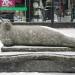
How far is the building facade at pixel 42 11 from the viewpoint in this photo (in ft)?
68.0

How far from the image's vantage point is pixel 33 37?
7902 millimetres

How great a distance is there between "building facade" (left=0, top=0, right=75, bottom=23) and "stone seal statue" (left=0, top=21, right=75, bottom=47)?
12.6 m

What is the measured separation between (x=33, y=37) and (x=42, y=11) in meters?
13.0

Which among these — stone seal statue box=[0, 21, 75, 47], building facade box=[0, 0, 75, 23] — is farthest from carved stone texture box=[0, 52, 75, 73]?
building facade box=[0, 0, 75, 23]

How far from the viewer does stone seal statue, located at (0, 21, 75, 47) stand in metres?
7.87

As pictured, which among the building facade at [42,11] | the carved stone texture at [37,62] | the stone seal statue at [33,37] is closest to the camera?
the carved stone texture at [37,62]

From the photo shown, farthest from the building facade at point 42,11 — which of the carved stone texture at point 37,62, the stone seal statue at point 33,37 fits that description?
the carved stone texture at point 37,62

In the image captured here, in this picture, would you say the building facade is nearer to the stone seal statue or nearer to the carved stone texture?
the stone seal statue

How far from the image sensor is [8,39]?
26.5ft

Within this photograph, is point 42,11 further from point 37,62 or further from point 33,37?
point 37,62

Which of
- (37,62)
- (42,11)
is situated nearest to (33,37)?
(37,62)

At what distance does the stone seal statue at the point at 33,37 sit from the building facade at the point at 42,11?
1261 centimetres

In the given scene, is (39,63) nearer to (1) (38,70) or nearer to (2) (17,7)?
(1) (38,70)

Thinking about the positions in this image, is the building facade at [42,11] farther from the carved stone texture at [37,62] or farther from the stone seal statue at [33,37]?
the carved stone texture at [37,62]
